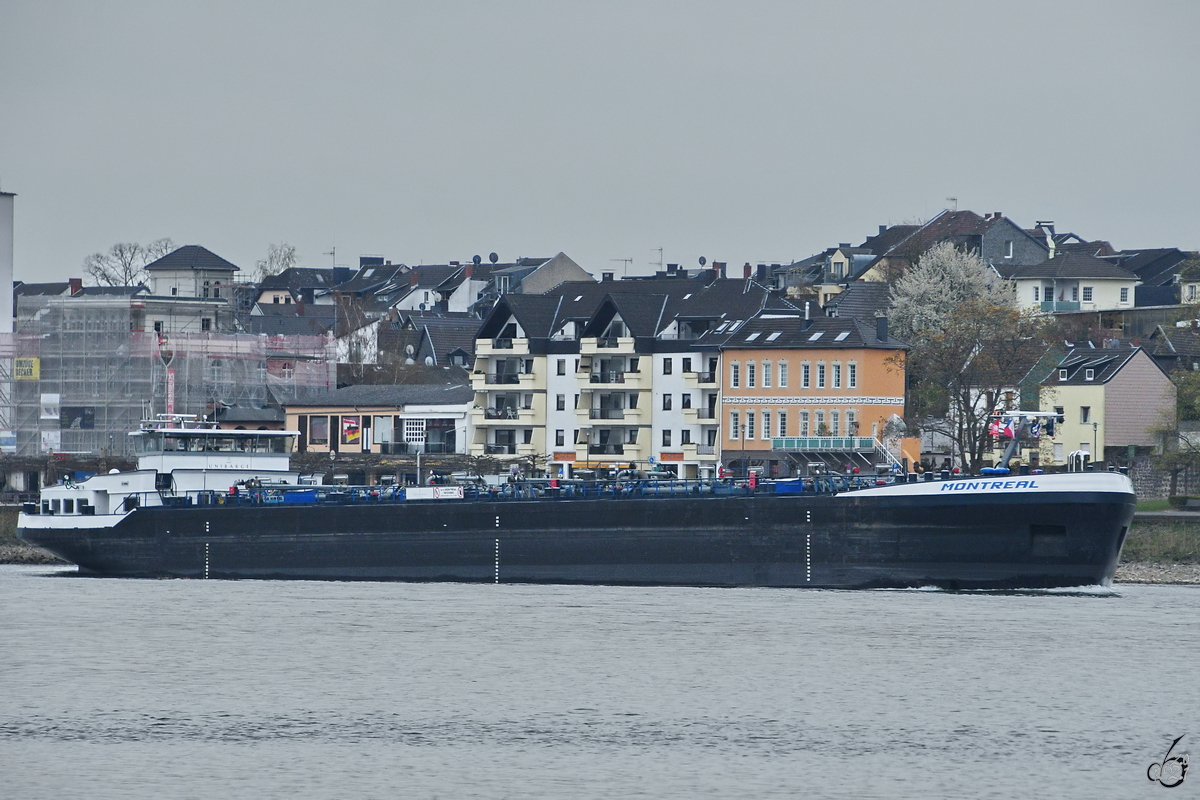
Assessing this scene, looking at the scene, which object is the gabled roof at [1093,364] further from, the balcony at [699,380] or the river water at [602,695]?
the river water at [602,695]

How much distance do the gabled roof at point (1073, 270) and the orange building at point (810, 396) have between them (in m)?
38.6

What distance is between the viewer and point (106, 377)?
338 ft

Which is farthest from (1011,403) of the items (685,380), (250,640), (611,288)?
(250,640)

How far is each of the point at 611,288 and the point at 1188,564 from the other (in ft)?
202

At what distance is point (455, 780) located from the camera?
3281 centimetres

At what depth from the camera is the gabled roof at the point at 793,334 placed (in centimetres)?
10044

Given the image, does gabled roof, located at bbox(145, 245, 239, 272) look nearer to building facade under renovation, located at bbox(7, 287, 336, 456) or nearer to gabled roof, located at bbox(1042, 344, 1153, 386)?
building facade under renovation, located at bbox(7, 287, 336, 456)

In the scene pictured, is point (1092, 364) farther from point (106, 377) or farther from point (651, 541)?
point (106, 377)

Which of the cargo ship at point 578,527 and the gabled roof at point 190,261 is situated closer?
the cargo ship at point 578,527

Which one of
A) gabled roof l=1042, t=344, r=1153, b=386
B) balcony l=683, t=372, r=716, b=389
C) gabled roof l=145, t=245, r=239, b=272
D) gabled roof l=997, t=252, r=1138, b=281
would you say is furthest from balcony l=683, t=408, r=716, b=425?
gabled roof l=145, t=245, r=239, b=272

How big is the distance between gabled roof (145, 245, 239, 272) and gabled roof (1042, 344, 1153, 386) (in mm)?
88892

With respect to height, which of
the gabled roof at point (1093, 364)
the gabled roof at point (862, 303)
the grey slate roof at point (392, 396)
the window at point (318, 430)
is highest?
the gabled roof at point (862, 303)

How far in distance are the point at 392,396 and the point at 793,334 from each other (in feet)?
79.0

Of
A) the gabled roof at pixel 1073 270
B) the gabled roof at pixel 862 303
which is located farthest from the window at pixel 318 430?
the gabled roof at pixel 1073 270
